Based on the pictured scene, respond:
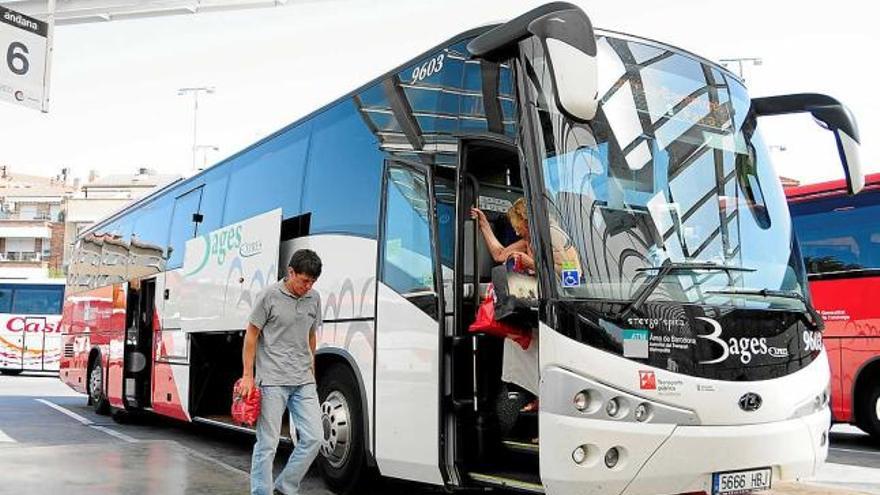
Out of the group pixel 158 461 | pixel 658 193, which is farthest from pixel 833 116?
pixel 158 461

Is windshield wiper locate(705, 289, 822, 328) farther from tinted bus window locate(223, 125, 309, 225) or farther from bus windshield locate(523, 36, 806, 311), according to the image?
tinted bus window locate(223, 125, 309, 225)

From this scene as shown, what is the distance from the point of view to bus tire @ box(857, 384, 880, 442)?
10789mm

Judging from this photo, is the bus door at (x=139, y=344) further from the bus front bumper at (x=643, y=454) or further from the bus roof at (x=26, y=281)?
the bus roof at (x=26, y=281)

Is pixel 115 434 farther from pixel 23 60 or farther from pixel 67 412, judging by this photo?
pixel 23 60

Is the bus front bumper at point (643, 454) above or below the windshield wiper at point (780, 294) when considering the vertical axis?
below

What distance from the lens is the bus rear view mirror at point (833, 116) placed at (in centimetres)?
641

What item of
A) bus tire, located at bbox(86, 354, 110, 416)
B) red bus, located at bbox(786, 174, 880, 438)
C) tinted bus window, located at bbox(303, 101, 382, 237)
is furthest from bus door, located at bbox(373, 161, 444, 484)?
bus tire, located at bbox(86, 354, 110, 416)

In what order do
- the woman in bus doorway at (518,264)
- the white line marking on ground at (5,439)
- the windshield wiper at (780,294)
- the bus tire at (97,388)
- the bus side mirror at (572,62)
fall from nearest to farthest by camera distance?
1. the bus side mirror at (572,62)
2. the windshield wiper at (780,294)
3. the woman in bus doorway at (518,264)
4. the white line marking on ground at (5,439)
5. the bus tire at (97,388)

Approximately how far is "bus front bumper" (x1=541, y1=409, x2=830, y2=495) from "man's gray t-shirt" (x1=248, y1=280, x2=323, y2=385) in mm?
1972

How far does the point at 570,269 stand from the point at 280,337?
85.3 inches

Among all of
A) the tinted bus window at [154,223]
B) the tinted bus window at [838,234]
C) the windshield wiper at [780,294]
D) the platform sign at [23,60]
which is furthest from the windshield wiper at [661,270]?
the platform sign at [23,60]

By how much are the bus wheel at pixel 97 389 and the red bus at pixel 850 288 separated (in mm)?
11130

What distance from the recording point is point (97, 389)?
48.3 ft

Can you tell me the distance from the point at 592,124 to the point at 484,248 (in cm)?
140
